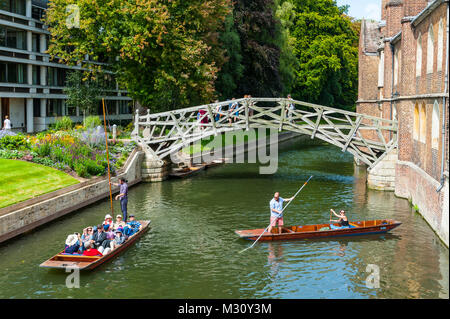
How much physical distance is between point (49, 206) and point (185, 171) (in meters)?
12.7

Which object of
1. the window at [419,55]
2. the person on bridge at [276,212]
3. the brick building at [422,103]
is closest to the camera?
the brick building at [422,103]

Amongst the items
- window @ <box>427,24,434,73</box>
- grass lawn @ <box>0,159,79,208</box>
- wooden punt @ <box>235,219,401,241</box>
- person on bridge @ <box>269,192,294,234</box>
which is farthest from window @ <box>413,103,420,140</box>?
grass lawn @ <box>0,159,79,208</box>

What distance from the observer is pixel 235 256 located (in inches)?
653

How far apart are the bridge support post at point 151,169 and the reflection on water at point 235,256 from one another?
415cm

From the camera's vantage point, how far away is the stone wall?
17.8 m

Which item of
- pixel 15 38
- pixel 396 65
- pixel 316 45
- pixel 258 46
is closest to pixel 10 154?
pixel 15 38

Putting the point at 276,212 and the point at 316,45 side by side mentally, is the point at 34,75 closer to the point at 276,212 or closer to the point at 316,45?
the point at 276,212

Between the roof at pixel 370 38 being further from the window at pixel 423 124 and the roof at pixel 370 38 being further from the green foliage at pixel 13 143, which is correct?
the green foliage at pixel 13 143

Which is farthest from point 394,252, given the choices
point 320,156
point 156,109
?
point 320,156

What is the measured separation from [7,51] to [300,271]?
3038 cm

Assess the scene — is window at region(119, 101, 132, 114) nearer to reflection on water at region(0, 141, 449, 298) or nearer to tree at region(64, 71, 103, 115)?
tree at region(64, 71, 103, 115)

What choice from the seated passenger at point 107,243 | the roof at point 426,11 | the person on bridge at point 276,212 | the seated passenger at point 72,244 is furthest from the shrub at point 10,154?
the roof at point 426,11

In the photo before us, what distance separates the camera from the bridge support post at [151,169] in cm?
3055

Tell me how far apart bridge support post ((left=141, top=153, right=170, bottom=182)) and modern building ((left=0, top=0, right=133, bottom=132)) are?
40.7ft
